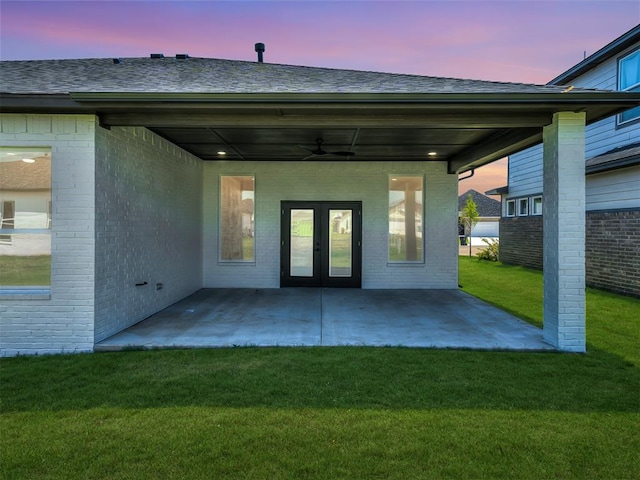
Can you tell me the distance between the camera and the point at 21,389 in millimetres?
3627

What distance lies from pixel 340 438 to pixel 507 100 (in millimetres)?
4077

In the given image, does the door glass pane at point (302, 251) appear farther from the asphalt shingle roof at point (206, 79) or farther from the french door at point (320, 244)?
the asphalt shingle roof at point (206, 79)

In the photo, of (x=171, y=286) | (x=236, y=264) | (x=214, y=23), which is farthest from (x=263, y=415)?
(x=214, y=23)

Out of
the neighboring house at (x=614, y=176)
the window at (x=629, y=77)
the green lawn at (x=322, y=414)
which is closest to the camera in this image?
the green lawn at (x=322, y=414)

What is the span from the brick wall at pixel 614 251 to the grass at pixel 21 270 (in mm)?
11712

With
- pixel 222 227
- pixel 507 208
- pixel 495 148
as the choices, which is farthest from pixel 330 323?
pixel 507 208

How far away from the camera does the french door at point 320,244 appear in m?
9.73

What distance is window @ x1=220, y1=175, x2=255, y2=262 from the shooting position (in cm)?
981

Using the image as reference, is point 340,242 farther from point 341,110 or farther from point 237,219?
point 341,110

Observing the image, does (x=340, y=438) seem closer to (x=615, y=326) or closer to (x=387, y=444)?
(x=387, y=444)

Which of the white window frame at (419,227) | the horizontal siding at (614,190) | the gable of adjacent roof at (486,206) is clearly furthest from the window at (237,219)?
the gable of adjacent roof at (486,206)

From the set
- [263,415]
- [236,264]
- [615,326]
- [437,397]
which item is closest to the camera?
[263,415]

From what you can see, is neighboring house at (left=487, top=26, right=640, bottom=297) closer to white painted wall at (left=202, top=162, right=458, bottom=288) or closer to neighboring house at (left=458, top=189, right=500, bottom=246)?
white painted wall at (left=202, top=162, right=458, bottom=288)

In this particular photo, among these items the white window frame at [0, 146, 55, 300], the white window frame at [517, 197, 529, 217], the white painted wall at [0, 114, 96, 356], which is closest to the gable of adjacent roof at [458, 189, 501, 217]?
the white window frame at [517, 197, 529, 217]
